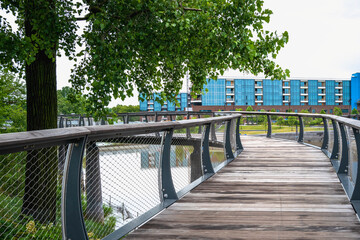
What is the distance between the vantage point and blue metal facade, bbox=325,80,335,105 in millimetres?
126125

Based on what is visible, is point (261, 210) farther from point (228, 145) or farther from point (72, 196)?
point (228, 145)

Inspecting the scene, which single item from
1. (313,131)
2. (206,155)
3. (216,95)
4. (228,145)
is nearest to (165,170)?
(206,155)

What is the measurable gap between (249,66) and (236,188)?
567 centimetres

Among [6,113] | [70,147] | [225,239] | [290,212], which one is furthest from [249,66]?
[6,113]

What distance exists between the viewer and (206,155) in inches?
255

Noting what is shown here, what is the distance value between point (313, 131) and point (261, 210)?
893cm

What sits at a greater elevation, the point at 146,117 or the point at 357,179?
the point at 146,117

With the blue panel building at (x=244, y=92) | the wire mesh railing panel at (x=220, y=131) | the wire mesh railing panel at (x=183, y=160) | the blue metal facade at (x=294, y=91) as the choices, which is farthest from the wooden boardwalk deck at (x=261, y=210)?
the blue metal facade at (x=294, y=91)

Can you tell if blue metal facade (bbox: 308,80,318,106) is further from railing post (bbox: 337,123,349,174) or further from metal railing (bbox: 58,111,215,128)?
railing post (bbox: 337,123,349,174)

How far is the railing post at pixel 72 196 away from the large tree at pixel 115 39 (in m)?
5.33

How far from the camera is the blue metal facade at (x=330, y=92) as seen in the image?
414 ft

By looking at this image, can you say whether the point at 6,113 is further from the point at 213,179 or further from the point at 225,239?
the point at 225,239

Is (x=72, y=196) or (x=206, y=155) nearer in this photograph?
(x=72, y=196)

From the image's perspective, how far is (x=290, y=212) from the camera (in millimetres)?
4086
